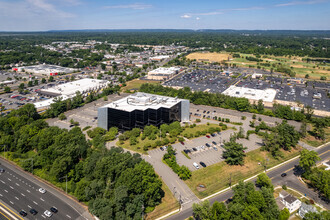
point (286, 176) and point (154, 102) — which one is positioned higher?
point (154, 102)

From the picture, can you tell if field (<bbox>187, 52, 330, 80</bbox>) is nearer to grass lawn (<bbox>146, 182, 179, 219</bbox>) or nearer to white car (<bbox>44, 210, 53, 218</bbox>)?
grass lawn (<bbox>146, 182, 179, 219</bbox>)

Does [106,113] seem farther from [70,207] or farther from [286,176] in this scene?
[286,176]

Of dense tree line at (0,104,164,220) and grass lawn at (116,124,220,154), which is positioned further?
grass lawn at (116,124,220,154)

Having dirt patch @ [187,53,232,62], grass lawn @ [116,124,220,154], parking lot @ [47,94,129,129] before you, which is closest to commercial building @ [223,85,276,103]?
grass lawn @ [116,124,220,154]

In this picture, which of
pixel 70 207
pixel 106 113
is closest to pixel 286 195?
pixel 70 207

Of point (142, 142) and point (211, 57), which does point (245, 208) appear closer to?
point (142, 142)

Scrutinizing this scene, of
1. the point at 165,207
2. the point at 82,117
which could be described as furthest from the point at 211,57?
the point at 165,207
